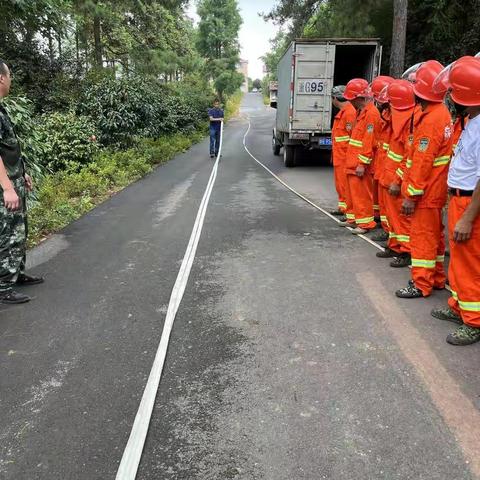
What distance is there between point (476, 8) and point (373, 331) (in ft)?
44.8

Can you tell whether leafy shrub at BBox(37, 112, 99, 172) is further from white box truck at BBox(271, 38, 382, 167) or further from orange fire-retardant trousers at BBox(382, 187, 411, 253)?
orange fire-retardant trousers at BBox(382, 187, 411, 253)

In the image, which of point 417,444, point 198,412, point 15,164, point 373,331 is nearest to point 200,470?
point 198,412

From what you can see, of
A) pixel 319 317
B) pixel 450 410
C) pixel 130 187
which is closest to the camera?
pixel 450 410

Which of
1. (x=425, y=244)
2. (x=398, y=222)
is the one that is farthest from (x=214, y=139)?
(x=425, y=244)

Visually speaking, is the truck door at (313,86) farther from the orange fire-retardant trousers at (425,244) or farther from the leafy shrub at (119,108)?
the orange fire-retardant trousers at (425,244)

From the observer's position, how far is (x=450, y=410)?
277 centimetres

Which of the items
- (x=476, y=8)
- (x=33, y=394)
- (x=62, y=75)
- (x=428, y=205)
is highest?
(x=476, y=8)

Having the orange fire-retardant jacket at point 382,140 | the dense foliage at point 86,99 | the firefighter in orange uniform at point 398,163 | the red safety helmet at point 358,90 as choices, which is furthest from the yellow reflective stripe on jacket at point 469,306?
the dense foliage at point 86,99

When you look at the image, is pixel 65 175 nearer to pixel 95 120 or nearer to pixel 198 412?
pixel 95 120

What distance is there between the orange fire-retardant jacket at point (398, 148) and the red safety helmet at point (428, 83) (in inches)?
26.4

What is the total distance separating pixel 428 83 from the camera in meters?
4.20

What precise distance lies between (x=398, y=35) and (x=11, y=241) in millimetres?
12264

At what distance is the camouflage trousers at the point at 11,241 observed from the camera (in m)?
4.44

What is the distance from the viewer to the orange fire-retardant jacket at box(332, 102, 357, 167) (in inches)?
278
